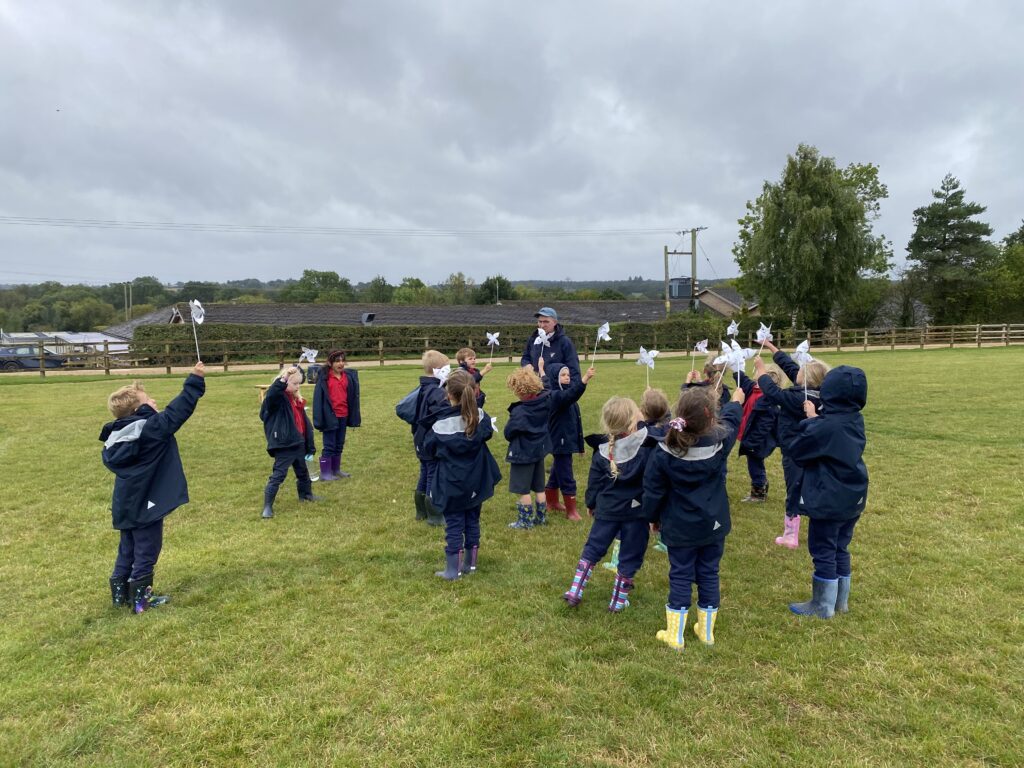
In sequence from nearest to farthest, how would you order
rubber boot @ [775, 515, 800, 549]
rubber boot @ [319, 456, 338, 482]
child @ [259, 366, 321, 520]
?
rubber boot @ [775, 515, 800, 549], child @ [259, 366, 321, 520], rubber boot @ [319, 456, 338, 482]

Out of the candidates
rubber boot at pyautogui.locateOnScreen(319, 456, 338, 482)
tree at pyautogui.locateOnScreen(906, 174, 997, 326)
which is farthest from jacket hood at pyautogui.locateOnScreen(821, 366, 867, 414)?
tree at pyautogui.locateOnScreen(906, 174, 997, 326)

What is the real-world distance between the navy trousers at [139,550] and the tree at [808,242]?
40.2 metres

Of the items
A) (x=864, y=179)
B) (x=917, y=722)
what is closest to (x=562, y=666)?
(x=917, y=722)

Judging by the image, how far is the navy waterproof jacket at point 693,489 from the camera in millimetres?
3594

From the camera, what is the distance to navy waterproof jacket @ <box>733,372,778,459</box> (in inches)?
251

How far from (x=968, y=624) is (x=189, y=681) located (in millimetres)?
4916

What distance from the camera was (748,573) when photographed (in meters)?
4.80

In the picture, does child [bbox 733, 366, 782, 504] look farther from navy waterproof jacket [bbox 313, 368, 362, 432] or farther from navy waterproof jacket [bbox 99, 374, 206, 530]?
navy waterproof jacket [bbox 99, 374, 206, 530]

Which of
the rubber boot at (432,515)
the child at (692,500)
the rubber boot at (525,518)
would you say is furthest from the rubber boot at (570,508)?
the child at (692,500)

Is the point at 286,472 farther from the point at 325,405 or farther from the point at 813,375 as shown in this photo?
the point at 813,375

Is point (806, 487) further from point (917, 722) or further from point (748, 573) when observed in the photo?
point (917, 722)

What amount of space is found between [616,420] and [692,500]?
0.78 metres

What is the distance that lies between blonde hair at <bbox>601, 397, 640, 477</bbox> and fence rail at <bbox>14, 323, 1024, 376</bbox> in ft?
79.2

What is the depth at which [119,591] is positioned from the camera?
13.9 feet
